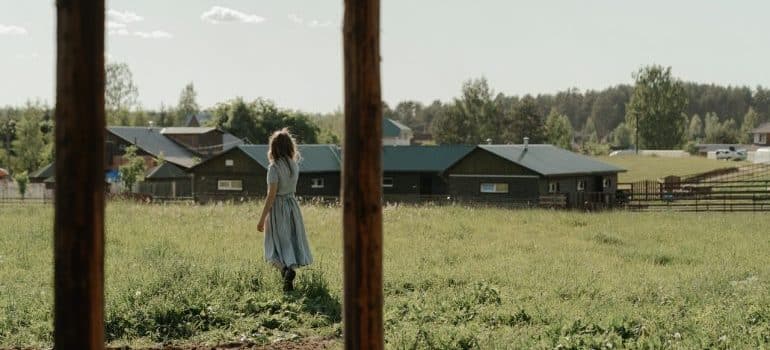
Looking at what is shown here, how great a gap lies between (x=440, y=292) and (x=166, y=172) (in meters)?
53.8

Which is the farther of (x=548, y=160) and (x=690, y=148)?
(x=690, y=148)

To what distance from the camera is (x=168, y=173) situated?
60.7m

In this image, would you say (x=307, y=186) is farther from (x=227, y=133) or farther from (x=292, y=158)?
(x=292, y=158)

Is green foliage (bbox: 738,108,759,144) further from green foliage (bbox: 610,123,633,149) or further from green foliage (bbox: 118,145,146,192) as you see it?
green foliage (bbox: 118,145,146,192)

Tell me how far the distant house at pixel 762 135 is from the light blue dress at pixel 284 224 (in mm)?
Answer: 131409

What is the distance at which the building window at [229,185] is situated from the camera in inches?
1969

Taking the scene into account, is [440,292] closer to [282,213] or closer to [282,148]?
[282,213]

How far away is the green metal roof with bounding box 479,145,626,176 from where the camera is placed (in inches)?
1721

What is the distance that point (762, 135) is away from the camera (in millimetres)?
129875

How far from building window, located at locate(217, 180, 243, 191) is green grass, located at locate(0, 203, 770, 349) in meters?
33.6

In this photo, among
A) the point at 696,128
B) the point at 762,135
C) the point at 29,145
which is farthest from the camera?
the point at 696,128

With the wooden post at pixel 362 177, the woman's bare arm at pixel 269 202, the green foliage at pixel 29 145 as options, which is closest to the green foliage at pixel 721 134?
the green foliage at pixel 29 145

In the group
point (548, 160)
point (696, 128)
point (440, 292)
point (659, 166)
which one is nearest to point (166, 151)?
point (548, 160)

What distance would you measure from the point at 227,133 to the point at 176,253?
68520 millimetres
